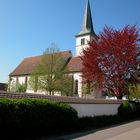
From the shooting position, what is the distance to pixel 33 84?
4412 centimetres

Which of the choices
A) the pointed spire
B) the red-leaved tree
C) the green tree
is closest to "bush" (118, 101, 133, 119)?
the red-leaved tree

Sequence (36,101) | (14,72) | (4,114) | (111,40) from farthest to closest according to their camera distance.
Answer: (14,72) < (111,40) < (36,101) < (4,114)

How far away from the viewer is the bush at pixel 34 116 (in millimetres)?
10000

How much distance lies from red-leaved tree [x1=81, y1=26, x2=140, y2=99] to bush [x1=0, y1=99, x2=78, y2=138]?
12.3 meters

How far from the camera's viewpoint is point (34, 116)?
36.9ft

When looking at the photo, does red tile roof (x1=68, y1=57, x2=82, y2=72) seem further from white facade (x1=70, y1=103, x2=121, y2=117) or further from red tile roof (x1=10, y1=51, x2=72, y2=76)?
white facade (x1=70, y1=103, x2=121, y2=117)

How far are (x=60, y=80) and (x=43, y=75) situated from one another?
2.93 metres

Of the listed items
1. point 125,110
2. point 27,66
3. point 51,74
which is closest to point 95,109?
point 125,110

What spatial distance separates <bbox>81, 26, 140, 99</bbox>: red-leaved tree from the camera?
25.4 m

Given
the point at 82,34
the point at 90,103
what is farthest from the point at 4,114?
the point at 82,34

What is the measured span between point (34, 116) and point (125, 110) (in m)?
13.7

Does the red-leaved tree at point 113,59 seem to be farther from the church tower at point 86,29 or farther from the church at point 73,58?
the church tower at point 86,29

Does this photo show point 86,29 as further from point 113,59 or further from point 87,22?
point 113,59

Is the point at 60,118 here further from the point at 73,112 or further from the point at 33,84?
the point at 33,84
